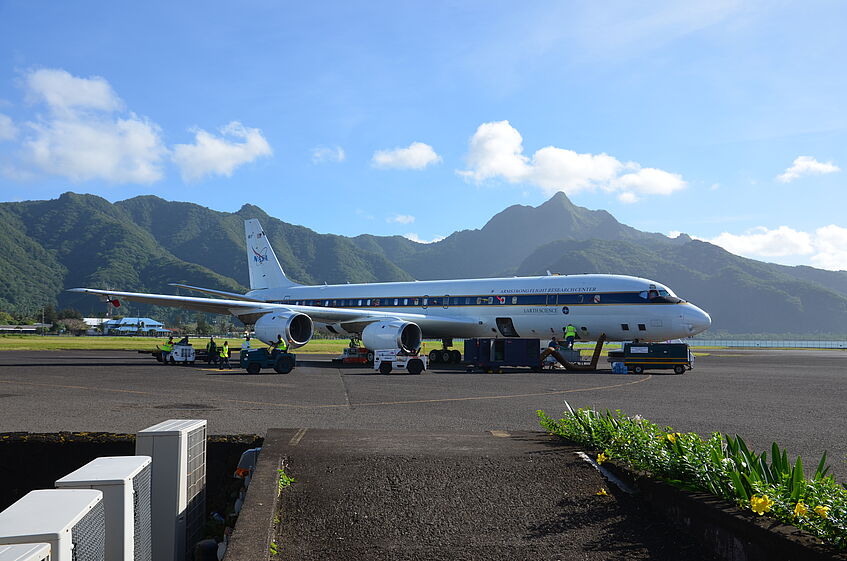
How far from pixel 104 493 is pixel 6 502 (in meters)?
4.92

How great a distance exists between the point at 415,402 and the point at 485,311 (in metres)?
16.0

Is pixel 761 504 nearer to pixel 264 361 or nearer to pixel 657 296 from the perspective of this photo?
pixel 264 361

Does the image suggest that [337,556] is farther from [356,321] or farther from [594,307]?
[356,321]

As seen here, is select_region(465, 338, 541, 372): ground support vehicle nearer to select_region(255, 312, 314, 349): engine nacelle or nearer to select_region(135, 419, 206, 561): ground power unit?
select_region(255, 312, 314, 349): engine nacelle

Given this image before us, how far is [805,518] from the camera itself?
4320 millimetres

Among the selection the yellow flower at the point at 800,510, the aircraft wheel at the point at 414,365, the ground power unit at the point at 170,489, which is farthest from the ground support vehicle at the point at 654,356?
the ground power unit at the point at 170,489

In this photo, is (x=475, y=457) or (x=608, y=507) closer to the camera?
(x=608, y=507)

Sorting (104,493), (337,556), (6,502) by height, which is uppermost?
(104,493)

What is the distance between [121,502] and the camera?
4.25 meters

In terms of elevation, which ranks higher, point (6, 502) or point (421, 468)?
point (421, 468)

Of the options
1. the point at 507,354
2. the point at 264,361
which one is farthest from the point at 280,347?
the point at 507,354

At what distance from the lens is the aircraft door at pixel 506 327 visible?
2947 centimetres

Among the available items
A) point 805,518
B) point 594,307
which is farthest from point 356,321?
point 805,518

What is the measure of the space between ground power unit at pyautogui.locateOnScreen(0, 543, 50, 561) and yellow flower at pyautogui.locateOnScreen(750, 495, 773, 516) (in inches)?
176
